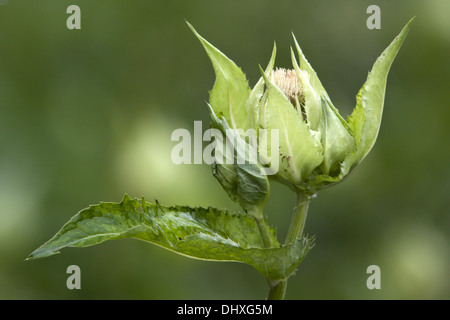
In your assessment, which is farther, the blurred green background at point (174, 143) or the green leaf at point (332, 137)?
the blurred green background at point (174, 143)

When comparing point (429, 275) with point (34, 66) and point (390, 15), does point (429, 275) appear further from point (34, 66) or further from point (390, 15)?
point (34, 66)

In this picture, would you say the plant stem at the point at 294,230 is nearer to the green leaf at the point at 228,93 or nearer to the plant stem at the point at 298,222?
the plant stem at the point at 298,222

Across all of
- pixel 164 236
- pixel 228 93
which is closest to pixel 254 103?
pixel 228 93

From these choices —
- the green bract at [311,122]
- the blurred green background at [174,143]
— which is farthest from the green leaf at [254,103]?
the blurred green background at [174,143]

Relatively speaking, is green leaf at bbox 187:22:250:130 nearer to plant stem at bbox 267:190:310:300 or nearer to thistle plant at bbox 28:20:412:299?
thistle plant at bbox 28:20:412:299

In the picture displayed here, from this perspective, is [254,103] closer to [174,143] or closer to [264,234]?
[264,234]

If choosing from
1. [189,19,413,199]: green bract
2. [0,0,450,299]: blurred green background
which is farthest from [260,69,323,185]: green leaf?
[0,0,450,299]: blurred green background
